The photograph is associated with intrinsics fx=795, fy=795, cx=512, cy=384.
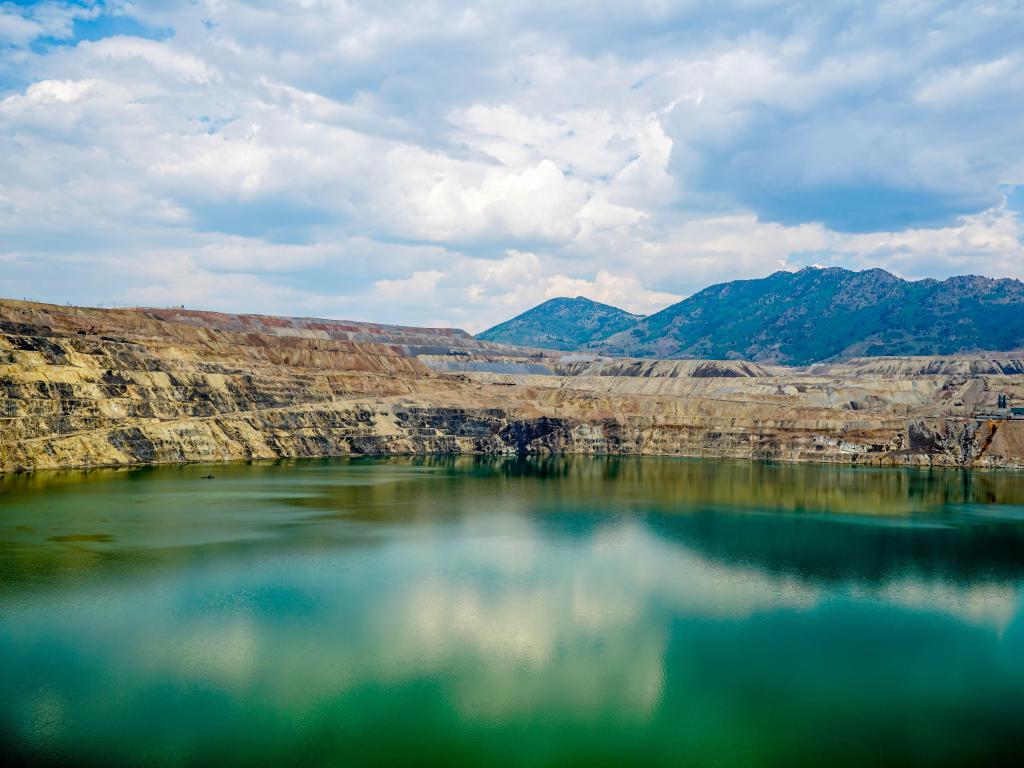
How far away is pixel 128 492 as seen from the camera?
70250 millimetres

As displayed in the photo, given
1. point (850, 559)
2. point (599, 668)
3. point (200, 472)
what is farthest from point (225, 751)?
point (200, 472)

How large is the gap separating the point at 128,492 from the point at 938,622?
63281 millimetres

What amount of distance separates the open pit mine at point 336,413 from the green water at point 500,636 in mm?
31783

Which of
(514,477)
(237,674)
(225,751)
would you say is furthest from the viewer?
(514,477)

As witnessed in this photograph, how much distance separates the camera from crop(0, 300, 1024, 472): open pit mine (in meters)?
93.1

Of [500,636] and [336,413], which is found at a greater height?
[336,413]

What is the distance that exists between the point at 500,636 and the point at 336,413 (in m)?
92.9

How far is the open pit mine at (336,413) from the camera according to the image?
93125mm

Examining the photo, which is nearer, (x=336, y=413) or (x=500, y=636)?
(x=500, y=636)

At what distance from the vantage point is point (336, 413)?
121500mm

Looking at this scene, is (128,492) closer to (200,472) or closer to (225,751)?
(200,472)

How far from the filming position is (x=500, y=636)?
3266 cm

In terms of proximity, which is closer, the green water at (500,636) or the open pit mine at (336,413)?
the green water at (500,636)

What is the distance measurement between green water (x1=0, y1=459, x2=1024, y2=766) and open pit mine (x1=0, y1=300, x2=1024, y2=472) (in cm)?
3178
